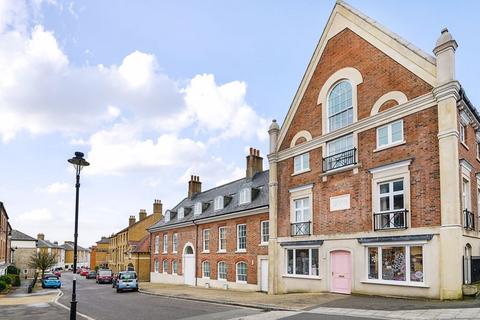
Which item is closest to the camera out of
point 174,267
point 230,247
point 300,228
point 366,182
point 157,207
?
point 366,182

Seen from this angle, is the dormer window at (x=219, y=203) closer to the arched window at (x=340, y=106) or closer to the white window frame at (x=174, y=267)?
the white window frame at (x=174, y=267)

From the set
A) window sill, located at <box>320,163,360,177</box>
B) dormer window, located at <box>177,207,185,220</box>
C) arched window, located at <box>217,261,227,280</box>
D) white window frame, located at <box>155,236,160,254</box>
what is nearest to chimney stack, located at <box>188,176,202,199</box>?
dormer window, located at <box>177,207,185,220</box>

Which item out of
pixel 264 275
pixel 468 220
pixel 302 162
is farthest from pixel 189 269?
pixel 468 220

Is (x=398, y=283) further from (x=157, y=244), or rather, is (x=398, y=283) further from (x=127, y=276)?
(x=157, y=244)

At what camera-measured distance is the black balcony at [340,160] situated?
67.0 ft

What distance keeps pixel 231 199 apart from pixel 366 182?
17717 millimetres

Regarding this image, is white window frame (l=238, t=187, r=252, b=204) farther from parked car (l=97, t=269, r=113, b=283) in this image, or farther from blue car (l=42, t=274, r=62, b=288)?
parked car (l=97, t=269, r=113, b=283)

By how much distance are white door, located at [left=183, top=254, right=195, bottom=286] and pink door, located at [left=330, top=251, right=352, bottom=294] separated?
1901 centimetres

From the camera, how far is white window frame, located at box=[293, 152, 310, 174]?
23.5m

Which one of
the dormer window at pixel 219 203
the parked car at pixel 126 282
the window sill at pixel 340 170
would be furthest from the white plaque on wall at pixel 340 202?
the parked car at pixel 126 282

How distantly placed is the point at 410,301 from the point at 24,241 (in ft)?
291

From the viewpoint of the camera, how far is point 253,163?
37.1 metres

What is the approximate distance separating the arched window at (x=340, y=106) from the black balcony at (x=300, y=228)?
206 inches

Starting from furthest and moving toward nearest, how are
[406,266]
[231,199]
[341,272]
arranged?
1. [231,199]
2. [341,272]
3. [406,266]
